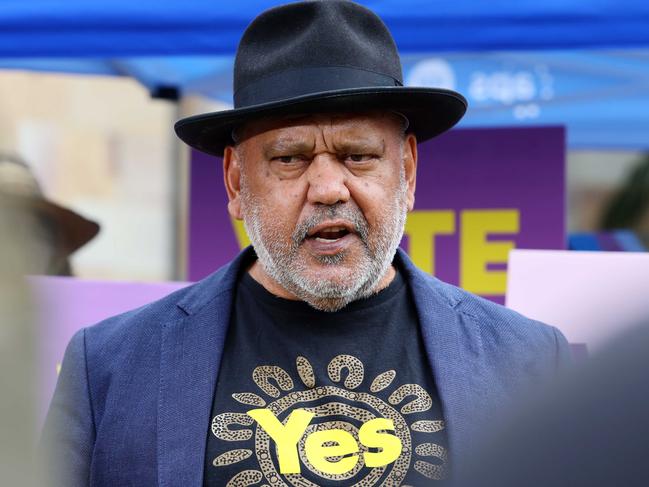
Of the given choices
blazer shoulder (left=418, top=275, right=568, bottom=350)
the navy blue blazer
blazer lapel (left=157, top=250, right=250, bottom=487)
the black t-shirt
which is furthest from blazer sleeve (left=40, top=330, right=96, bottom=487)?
blazer shoulder (left=418, top=275, right=568, bottom=350)

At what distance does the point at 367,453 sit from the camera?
224cm

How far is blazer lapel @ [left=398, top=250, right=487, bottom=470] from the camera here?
7.35 ft

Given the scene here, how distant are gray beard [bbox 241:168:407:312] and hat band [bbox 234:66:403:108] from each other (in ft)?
0.88

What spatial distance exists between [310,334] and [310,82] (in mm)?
569

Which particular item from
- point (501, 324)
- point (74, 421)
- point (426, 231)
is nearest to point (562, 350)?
point (501, 324)

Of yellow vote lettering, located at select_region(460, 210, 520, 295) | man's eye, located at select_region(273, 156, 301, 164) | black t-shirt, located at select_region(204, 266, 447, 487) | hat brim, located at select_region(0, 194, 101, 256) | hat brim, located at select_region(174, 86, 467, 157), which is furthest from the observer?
yellow vote lettering, located at select_region(460, 210, 520, 295)

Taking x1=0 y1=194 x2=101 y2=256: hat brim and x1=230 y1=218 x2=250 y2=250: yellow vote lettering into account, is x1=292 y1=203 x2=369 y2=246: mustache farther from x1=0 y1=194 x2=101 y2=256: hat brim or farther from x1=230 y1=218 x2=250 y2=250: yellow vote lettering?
x1=230 y1=218 x2=250 y2=250: yellow vote lettering

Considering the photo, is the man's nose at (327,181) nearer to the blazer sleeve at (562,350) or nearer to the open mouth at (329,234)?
the open mouth at (329,234)

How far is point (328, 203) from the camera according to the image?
2.38 meters

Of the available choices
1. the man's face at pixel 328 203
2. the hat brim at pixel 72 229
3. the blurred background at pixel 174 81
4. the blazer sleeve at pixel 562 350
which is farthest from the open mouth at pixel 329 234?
the hat brim at pixel 72 229

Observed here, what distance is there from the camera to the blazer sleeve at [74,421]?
7.55 ft

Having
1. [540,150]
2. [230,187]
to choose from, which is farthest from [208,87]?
[230,187]

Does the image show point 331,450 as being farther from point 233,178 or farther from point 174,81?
point 174,81

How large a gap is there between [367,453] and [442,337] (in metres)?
0.32
